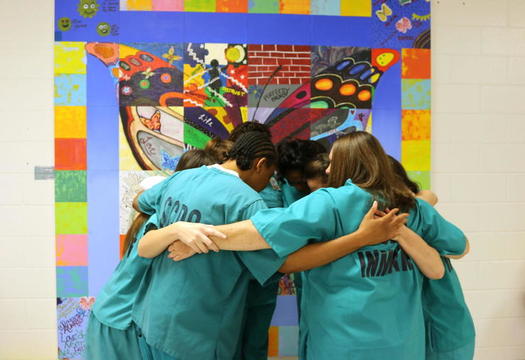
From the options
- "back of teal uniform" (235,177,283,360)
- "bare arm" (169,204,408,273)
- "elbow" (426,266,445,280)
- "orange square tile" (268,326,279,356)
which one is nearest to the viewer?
"bare arm" (169,204,408,273)

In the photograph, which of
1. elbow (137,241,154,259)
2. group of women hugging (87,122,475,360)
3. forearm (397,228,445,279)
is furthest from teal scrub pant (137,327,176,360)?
forearm (397,228,445,279)

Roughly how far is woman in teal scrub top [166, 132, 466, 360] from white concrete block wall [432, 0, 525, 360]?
1082 mm

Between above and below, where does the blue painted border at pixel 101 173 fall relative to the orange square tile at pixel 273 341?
above

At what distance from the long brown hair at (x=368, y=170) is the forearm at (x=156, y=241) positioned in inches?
22.3

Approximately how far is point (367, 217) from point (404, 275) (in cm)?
25

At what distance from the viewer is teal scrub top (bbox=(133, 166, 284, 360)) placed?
1.26 meters

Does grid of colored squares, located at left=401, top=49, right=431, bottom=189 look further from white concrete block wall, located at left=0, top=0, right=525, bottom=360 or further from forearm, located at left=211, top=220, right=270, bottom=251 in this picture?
forearm, located at left=211, top=220, right=270, bottom=251

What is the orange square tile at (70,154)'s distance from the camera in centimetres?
208

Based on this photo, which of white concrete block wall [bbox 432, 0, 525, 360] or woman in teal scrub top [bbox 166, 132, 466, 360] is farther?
white concrete block wall [bbox 432, 0, 525, 360]

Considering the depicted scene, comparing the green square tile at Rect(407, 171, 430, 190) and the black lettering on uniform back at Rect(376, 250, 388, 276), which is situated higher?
the green square tile at Rect(407, 171, 430, 190)

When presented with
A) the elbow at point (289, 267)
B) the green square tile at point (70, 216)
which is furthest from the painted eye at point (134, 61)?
the elbow at point (289, 267)

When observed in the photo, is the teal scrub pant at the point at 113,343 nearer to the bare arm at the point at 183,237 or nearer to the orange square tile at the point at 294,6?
the bare arm at the point at 183,237

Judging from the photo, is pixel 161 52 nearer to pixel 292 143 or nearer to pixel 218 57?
pixel 218 57

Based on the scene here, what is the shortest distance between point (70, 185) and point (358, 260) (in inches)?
63.9
